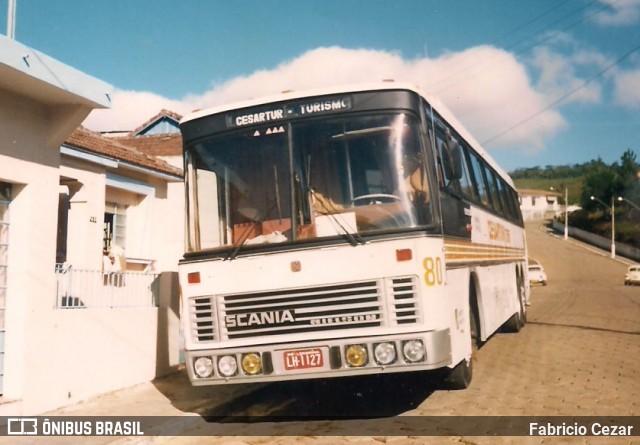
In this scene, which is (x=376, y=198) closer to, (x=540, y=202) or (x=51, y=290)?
(x=51, y=290)

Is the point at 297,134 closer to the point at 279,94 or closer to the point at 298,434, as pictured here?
the point at 279,94

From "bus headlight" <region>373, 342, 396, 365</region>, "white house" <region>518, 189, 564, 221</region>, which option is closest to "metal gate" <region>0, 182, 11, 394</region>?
"bus headlight" <region>373, 342, 396, 365</region>

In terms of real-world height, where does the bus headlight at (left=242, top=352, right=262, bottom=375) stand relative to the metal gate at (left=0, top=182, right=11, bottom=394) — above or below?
below

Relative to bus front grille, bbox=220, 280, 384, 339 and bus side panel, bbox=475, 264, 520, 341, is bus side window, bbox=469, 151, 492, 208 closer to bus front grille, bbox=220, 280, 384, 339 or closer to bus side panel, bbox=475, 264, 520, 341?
bus side panel, bbox=475, 264, 520, 341

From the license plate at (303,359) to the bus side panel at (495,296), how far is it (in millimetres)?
3263

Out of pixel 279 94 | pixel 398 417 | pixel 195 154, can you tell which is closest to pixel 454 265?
pixel 398 417

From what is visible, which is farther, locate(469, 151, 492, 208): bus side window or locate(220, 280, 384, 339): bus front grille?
locate(469, 151, 492, 208): bus side window

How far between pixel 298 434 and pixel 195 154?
10.3 ft

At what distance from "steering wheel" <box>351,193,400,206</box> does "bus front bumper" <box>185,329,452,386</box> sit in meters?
1.31

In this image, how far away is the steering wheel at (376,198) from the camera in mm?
6059

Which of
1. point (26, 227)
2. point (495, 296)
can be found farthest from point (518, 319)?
point (26, 227)

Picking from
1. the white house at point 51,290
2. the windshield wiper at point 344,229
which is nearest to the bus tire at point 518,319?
the white house at point 51,290

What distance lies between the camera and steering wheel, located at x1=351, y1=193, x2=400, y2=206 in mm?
6059

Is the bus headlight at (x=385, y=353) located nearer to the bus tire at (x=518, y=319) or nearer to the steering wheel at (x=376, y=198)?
the steering wheel at (x=376, y=198)
